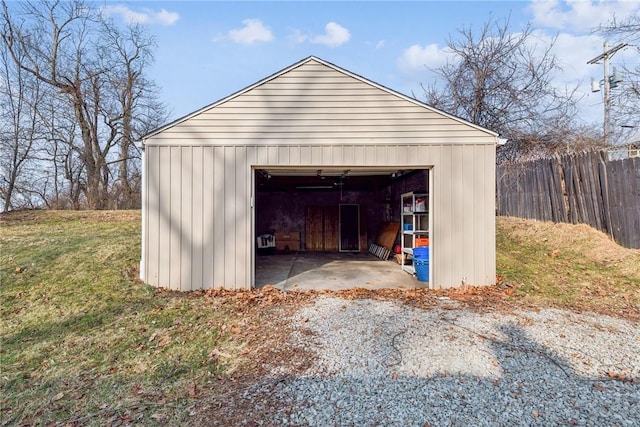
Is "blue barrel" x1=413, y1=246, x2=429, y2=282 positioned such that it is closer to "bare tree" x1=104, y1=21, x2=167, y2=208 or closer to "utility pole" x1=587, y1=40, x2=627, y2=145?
"utility pole" x1=587, y1=40, x2=627, y2=145

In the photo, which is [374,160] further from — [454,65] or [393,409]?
[454,65]

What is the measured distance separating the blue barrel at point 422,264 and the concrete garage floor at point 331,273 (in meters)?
0.13

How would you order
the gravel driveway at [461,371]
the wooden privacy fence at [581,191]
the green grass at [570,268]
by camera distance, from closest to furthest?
the gravel driveway at [461,371] < the green grass at [570,268] < the wooden privacy fence at [581,191]

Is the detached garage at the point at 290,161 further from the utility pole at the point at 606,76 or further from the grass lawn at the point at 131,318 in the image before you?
the utility pole at the point at 606,76

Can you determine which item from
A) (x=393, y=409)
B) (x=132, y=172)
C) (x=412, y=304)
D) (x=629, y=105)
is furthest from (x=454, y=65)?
(x=132, y=172)

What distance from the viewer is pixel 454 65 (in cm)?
1162

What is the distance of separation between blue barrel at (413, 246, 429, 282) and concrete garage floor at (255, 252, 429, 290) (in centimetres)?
13

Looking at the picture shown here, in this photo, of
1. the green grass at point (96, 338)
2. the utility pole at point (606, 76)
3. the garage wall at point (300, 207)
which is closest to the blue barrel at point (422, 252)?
the green grass at point (96, 338)

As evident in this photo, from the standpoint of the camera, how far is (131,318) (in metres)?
4.48

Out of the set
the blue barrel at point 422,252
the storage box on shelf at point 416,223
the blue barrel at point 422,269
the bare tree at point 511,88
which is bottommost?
the blue barrel at point 422,269

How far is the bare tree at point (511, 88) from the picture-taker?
1038 centimetres

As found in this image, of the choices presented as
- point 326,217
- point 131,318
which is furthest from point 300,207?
point 131,318

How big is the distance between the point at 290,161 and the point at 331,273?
9.81ft

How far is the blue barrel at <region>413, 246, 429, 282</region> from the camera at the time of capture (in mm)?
6492
